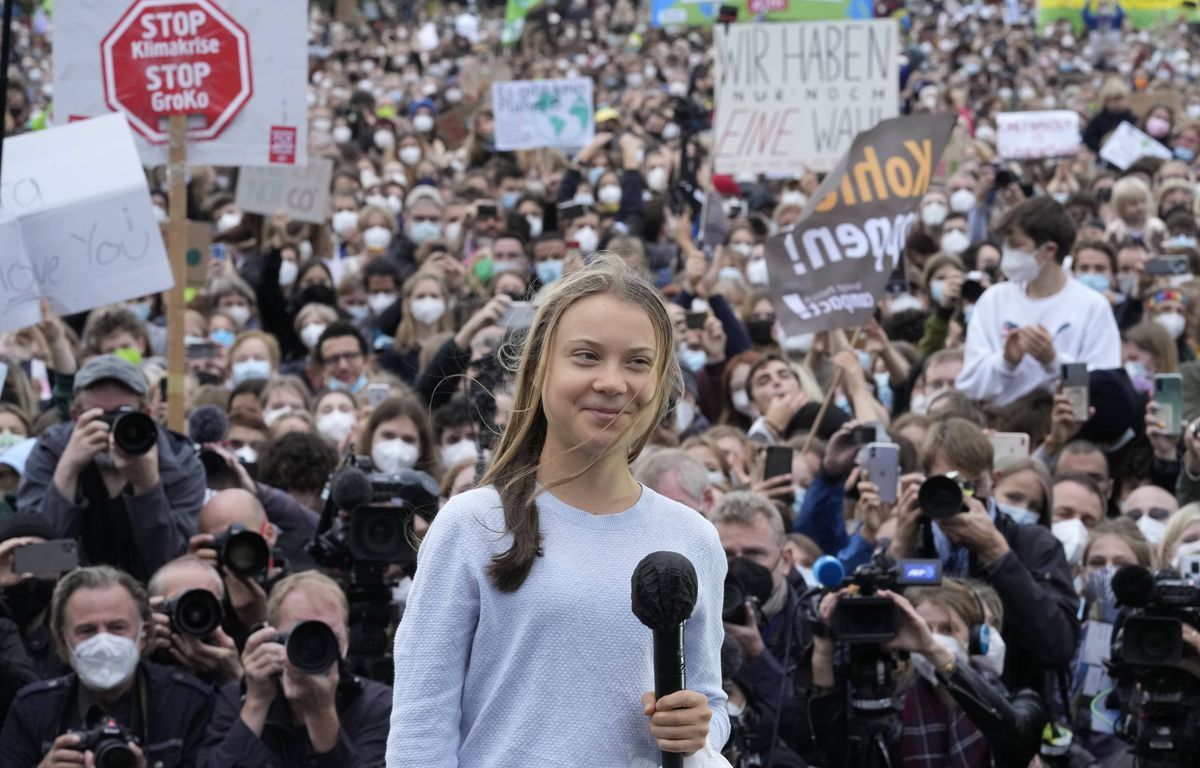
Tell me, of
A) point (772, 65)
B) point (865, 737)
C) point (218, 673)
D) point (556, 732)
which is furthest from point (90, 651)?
point (772, 65)

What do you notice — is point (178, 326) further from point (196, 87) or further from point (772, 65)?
point (772, 65)

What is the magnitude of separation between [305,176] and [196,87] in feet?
18.4

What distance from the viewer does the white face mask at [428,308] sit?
11844 mm

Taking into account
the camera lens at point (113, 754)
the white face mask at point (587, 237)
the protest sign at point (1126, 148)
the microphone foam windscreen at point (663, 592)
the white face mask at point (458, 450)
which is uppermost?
the microphone foam windscreen at point (663, 592)

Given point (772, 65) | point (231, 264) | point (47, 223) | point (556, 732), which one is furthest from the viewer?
point (231, 264)

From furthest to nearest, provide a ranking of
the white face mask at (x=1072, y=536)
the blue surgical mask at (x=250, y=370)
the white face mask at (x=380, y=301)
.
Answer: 1. the white face mask at (x=380, y=301)
2. the blue surgical mask at (x=250, y=370)
3. the white face mask at (x=1072, y=536)

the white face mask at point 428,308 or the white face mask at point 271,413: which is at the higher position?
the white face mask at point 428,308

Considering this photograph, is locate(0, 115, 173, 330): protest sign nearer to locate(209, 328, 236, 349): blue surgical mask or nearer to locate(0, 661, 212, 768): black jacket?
locate(0, 661, 212, 768): black jacket

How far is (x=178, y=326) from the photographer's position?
835 cm

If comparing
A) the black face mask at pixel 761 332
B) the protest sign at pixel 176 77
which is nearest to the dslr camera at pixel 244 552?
the protest sign at pixel 176 77

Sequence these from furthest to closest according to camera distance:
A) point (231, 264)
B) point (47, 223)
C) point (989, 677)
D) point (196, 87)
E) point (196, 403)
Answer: point (231, 264)
point (196, 403)
point (196, 87)
point (47, 223)
point (989, 677)

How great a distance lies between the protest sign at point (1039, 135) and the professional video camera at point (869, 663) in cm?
1264

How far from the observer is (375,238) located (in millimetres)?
15484

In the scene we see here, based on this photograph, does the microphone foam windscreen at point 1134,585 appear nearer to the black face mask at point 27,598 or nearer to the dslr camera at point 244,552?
the dslr camera at point 244,552
